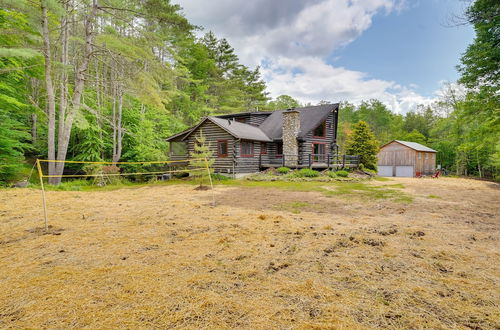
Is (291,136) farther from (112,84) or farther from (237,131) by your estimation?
(112,84)

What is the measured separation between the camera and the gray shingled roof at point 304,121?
74.2 ft

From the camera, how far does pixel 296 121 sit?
21.0 metres

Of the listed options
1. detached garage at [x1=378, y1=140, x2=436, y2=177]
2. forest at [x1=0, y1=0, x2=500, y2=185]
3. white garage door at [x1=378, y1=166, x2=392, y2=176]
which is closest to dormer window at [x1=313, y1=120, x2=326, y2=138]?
forest at [x1=0, y1=0, x2=500, y2=185]

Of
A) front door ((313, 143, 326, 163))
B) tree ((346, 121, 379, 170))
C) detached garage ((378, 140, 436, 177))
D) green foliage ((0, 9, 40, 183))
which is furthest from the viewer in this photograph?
detached garage ((378, 140, 436, 177))

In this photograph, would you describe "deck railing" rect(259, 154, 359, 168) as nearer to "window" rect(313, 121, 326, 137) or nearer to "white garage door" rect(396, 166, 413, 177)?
"window" rect(313, 121, 326, 137)

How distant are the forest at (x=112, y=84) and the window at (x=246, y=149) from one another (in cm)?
679

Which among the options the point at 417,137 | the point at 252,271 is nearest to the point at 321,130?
the point at 252,271

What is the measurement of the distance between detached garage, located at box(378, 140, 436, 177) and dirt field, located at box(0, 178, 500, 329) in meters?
27.3

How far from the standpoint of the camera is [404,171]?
3088 cm

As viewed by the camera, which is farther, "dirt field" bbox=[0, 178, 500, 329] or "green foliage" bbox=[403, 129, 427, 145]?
"green foliage" bbox=[403, 129, 427, 145]

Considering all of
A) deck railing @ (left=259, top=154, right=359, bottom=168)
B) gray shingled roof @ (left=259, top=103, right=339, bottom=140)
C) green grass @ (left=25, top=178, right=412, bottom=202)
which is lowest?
green grass @ (left=25, top=178, right=412, bottom=202)

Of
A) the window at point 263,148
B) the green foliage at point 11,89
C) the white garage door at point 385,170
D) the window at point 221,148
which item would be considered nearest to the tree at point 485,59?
the window at point 263,148

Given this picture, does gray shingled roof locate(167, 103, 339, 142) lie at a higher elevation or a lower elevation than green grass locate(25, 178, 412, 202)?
higher

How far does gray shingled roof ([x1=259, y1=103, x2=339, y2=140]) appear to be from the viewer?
74.2 feet
